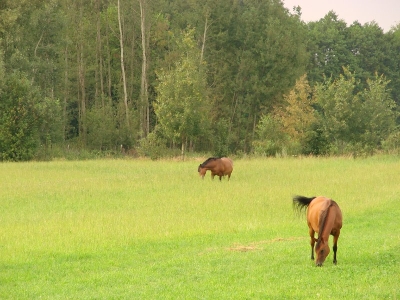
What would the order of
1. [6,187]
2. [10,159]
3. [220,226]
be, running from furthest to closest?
[10,159] → [6,187] → [220,226]

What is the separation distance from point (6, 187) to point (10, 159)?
17673mm

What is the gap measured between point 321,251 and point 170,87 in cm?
3465

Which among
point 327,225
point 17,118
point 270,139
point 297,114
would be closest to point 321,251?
point 327,225

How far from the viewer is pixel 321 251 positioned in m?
11.2

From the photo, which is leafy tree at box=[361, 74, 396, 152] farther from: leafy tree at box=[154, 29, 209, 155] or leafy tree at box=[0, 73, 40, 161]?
leafy tree at box=[0, 73, 40, 161]

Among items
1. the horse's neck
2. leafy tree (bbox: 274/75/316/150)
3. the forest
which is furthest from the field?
leafy tree (bbox: 274/75/316/150)

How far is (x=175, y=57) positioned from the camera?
61125 mm

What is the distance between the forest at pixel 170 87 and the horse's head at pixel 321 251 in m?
32.4

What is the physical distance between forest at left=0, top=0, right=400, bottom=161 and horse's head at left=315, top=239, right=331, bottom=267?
3237cm

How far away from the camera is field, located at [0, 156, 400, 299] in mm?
10477

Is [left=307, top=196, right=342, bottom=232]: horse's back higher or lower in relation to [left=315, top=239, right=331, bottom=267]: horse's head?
higher

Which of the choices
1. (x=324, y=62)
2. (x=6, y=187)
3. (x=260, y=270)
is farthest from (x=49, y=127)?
(x=324, y=62)

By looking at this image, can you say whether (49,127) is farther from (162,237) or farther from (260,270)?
(260,270)

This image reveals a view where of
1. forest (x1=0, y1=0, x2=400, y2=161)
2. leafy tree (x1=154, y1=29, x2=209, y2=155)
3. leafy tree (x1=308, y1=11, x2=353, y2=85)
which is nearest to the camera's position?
leafy tree (x1=154, y1=29, x2=209, y2=155)
